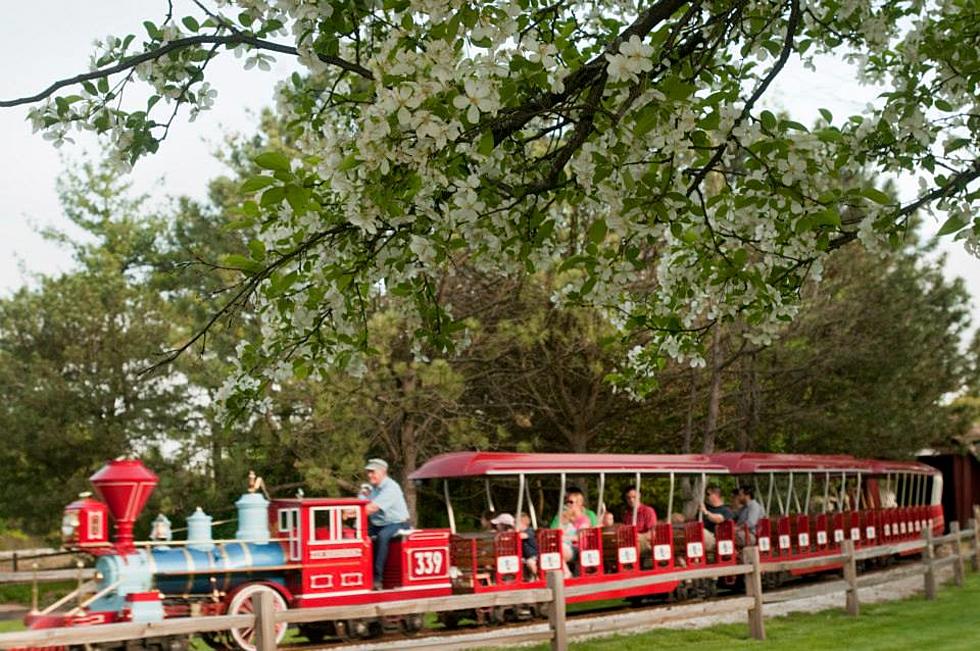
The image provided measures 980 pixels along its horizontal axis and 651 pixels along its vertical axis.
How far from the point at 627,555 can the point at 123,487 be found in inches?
277

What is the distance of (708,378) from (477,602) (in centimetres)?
1676

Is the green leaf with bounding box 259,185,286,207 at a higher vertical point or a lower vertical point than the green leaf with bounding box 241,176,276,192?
lower

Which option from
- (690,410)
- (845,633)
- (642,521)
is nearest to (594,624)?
(845,633)

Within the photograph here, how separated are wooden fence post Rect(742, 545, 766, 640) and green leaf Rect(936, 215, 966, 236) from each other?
695 centimetres

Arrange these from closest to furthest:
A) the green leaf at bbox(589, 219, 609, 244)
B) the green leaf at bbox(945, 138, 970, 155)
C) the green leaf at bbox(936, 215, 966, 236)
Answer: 1. the green leaf at bbox(589, 219, 609, 244)
2. the green leaf at bbox(936, 215, 966, 236)
3. the green leaf at bbox(945, 138, 970, 155)

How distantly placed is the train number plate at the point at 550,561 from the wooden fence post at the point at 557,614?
501 cm

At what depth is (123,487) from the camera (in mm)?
11227

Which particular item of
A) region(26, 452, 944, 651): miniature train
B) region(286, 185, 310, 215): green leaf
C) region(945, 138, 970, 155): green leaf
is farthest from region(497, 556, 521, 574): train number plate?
region(286, 185, 310, 215): green leaf

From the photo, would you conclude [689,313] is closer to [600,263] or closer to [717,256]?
[717,256]

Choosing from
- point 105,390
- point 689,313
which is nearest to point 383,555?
point 689,313

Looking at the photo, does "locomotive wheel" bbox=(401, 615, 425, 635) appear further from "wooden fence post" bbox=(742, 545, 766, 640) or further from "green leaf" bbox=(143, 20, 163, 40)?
"green leaf" bbox=(143, 20, 163, 40)

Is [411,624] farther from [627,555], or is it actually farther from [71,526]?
[71,526]

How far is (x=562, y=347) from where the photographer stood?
22.1 metres

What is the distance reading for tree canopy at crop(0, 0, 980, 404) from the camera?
15.8 ft
